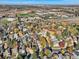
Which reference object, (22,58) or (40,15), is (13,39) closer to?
(22,58)

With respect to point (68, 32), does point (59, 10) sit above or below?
above

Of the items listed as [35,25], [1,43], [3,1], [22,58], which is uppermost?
[3,1]

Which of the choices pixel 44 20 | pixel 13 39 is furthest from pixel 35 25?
pixel 13 39

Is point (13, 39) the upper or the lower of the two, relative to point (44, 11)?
lower

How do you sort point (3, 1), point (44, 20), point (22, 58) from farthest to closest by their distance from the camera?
point (3, 1)
point (44, 20)
point (22, 58)

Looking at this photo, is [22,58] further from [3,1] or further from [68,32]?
[3,1]

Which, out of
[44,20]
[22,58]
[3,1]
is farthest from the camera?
[3,1]

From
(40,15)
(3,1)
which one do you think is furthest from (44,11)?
(3,1)

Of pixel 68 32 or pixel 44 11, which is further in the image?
pixel 44 11

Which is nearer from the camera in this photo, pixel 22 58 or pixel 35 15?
pixel 22 58
